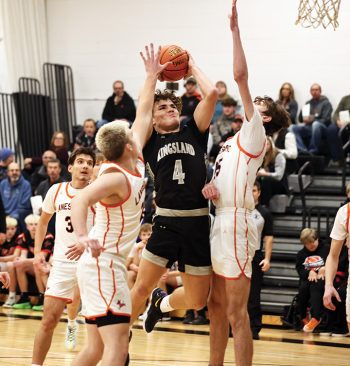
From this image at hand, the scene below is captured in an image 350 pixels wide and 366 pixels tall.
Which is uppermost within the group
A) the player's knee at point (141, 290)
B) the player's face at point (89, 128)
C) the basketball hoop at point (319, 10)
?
the basketball hoop at point (319, 10)

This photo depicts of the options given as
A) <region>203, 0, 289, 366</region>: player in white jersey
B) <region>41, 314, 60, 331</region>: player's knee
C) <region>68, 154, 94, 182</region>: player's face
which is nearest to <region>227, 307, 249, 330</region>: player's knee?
<region>203, 0, 289, 366</region>: player in white jersey

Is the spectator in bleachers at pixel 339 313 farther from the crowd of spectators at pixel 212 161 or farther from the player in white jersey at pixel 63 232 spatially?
the player in white jersey at pixel 63 232

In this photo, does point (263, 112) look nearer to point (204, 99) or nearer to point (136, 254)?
point (204, 99)

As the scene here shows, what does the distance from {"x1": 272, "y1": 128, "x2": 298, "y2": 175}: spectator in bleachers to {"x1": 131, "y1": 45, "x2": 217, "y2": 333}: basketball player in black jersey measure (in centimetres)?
674

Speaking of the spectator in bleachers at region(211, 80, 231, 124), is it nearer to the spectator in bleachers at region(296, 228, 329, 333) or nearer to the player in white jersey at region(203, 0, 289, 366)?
the spectator in bleachers at region(296, 228, 329, 333)

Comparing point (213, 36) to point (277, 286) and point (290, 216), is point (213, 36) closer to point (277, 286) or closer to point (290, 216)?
point (290, 216)

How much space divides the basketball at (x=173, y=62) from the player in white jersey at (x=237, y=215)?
18.6 inches

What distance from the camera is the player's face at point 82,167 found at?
7.25 meters

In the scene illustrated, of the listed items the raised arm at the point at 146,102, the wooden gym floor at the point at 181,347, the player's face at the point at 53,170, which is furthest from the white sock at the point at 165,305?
the player's face at the point at 53,170

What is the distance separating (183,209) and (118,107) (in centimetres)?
992

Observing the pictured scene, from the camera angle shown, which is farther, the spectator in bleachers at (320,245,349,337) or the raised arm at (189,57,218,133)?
the spectator in bleachers at (320,245,349,337)

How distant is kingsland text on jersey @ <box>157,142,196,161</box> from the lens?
20.1 ft

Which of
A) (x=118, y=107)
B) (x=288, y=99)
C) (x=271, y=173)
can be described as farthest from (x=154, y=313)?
(x=118, y=107)

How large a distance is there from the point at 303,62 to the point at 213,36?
77.8 inches
